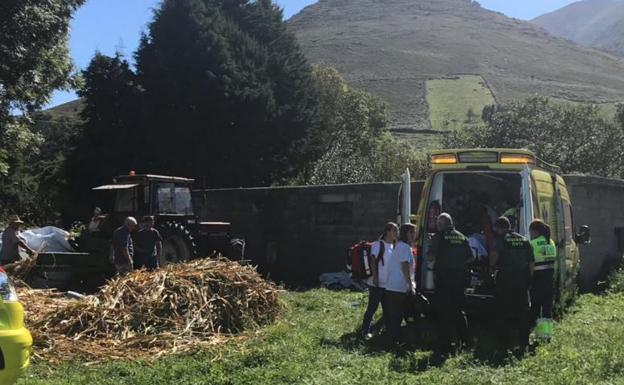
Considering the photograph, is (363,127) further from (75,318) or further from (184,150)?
(75,318)

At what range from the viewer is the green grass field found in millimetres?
6824

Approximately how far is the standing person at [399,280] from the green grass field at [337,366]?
34 centimetres

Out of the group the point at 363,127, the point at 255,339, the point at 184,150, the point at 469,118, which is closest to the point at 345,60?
the point at 469,118

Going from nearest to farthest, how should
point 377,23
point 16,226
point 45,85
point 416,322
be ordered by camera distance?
point 416,322 < point 16,226 < point 45,85 < point 377,23

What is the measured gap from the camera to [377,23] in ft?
551

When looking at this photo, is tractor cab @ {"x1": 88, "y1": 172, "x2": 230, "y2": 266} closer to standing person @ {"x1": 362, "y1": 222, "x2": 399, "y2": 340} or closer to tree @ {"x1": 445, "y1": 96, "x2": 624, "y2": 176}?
standing person @ {"x1": 362, "y1": 222, "x2": 399, "y2": 340}

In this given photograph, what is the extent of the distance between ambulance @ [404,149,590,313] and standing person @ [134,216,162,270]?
457 cm

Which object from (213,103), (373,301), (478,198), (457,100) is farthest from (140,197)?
(457,100)

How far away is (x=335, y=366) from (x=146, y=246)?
211 inches

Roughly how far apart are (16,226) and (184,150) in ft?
49.2

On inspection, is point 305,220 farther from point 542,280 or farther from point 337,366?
point 337,366

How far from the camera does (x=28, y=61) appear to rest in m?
14.0

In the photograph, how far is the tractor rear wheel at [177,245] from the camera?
45.7 ft

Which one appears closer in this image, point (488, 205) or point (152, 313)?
point (152, 313)
